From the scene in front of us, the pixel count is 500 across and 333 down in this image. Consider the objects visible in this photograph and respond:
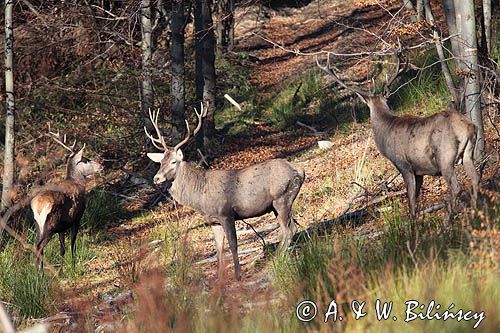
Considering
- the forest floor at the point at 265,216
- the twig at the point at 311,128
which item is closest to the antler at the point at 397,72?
the forest floor at the point at 265,216

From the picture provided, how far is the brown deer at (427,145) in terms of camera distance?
9.25 m

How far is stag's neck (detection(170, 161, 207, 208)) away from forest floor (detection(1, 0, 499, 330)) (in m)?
0.35

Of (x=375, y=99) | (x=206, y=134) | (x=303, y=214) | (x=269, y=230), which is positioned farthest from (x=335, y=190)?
(x=206, y=134)

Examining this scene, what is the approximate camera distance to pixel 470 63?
32.8 feet

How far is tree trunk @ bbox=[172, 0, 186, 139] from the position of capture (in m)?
16.2

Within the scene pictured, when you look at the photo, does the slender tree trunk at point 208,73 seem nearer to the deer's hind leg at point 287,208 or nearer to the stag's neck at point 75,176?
the stag's neck at point 75,176

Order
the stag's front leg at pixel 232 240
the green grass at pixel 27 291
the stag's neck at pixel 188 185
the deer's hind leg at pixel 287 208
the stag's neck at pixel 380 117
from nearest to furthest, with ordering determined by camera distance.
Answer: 1. the green grass at pixel 27 291
2. the stag's front leg at pixel 232 240
3. the deer's hind leg at pixel 287 208
4. the stag's neck at pixel 380 117
5. the stag's neck at pixel 188 185

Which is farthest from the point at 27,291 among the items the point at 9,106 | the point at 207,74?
the point at 207,74

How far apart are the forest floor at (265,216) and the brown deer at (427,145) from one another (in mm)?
296

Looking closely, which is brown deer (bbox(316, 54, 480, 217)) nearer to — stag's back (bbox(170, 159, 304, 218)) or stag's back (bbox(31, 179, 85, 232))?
stag's back (bbox(170, 159, 304, 218))

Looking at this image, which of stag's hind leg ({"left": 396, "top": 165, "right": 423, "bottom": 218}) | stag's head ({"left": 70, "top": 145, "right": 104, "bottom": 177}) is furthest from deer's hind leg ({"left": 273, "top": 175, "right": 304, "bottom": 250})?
stag's head ({"left": 70, "top": 145, "right": 104, "bottom": 177})

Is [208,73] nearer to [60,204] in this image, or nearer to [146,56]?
[146,56]

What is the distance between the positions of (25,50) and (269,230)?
32.6ft

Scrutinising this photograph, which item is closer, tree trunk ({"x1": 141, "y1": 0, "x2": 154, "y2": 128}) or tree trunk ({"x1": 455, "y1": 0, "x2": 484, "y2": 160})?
tree trunk ({"x1": 455, "y1": 0, "x2": 484, "y2": 160})
